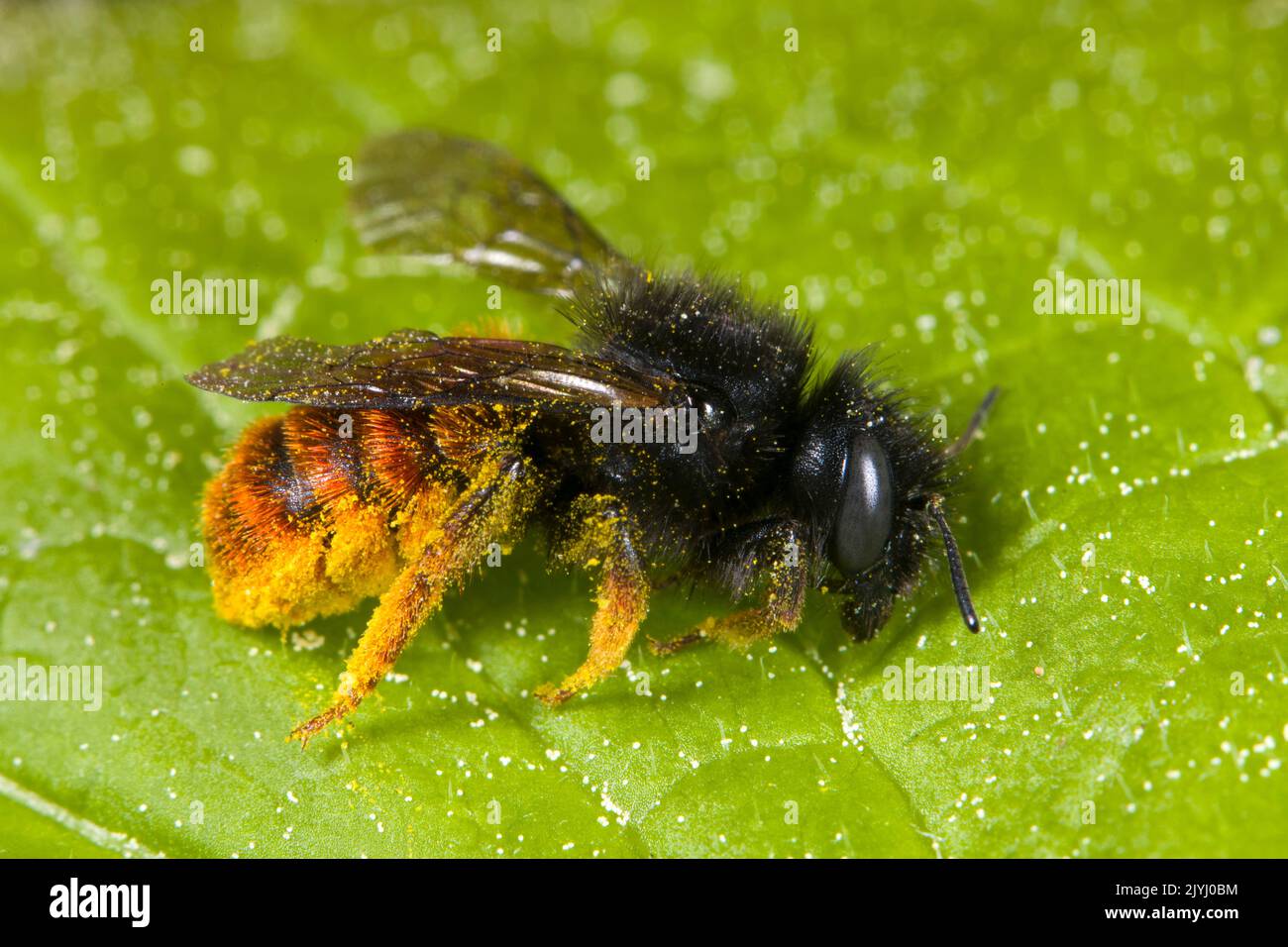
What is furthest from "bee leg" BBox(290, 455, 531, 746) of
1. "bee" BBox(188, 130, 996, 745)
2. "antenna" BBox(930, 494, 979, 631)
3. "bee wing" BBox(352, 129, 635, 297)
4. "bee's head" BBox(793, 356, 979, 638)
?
"antenna" BBox(930, 494, 979, 631)

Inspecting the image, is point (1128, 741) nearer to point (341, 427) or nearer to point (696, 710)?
point (696, 710)

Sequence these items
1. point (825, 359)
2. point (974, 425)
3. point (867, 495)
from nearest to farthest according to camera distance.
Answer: point (867, 495), point (825, 359), point (974, 425)

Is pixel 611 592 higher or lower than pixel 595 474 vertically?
lower

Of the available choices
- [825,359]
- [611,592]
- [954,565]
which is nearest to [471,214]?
[825,359]

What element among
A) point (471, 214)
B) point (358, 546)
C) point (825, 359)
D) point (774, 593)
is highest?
point (471, 214)

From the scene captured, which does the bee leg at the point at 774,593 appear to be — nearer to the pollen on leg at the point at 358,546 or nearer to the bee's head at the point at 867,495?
the bee's head at the point at 867,495

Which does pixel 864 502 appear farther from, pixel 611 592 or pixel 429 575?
pixel 429 575

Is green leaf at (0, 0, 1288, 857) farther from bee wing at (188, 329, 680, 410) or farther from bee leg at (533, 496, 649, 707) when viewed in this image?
bee wing at (188, 329, 680, 410)
